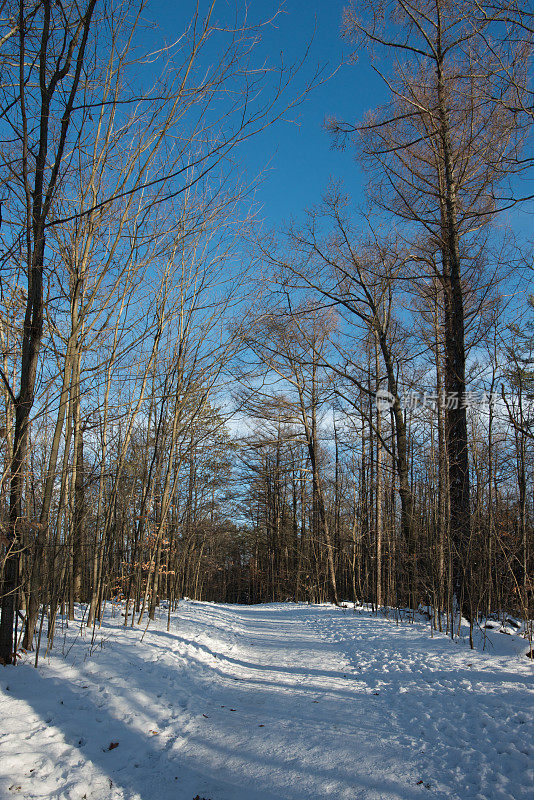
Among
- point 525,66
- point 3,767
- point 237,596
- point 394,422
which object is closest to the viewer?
point 3,767

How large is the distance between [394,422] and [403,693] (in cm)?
816

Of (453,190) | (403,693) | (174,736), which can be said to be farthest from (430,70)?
(174,736)

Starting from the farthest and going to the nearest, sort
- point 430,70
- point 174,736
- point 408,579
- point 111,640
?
point 408,579 → point 430,70 → point 111,640 → point 174,736

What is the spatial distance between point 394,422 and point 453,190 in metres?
5.70

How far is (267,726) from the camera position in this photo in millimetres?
3684

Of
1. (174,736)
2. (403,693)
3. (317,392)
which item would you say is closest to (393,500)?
(317,392)

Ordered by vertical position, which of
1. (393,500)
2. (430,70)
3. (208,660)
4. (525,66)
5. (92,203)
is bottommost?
(208,660)

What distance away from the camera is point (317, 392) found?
50.8ft

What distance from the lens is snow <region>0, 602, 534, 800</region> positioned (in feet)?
8.79

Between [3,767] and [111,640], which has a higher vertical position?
[3,767]

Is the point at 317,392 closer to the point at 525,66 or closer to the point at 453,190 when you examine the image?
the point at 453,190

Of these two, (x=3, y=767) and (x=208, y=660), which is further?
(x=208, y=660)

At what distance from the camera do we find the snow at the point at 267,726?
8.79 feet

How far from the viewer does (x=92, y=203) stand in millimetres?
5352
